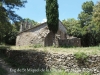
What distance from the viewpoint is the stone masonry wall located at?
13.4 metres

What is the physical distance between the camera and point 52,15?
A: 22266mm

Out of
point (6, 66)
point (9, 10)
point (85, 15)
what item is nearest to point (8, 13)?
point (9, 10)

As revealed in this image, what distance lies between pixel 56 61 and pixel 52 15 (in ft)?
29.4

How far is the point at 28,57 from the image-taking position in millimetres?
15773

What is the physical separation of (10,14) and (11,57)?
384 centimetres

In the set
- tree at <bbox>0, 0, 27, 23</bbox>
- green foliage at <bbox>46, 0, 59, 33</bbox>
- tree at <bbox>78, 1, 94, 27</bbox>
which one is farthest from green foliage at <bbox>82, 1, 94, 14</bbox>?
tree at <bbox>0, 0, 27, 23</bbox>

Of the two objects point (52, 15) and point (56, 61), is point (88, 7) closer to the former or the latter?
point (52, 15)

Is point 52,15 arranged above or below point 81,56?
above

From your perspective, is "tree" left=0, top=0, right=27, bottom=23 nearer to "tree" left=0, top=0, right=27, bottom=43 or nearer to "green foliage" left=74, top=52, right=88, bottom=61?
"tree" left=0, top=0, right=27, bottom=43

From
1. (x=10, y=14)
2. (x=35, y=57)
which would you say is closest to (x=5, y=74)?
(x=35, y=57)

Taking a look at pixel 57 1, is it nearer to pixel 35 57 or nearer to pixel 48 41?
pixel 48 41

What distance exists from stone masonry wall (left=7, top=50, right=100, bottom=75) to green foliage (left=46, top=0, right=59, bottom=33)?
6820 mm

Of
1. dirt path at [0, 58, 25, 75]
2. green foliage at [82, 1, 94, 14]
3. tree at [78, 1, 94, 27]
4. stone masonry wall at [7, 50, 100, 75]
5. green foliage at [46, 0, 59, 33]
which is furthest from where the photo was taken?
green foliage at [82, 1, 94, 14]

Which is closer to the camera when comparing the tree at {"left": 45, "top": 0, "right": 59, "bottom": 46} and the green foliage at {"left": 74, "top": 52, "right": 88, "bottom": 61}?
the green foliage at {"left": 74, "top": 52, "right": 88, "bottom": 61}
